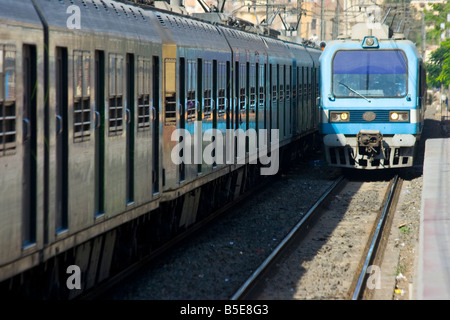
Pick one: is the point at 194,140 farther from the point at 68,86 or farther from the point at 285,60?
the point at 285,60

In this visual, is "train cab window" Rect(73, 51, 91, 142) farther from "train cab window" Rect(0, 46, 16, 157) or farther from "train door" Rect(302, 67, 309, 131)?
"train door" Rect(302, 67, 309, 131)

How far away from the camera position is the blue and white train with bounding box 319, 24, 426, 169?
18.2 metres

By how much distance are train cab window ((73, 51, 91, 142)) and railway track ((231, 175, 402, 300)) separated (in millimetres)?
2449

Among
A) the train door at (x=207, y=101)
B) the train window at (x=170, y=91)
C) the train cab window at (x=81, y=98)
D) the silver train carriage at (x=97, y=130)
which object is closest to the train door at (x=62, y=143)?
the silver train carriage at (x=97, y=130)

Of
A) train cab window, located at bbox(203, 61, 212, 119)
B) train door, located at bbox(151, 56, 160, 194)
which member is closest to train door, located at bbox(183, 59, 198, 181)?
train cab window, located at bbox(203, 61, 212, 119)

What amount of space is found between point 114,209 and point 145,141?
3.89 ft

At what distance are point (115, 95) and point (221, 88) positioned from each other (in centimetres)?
532

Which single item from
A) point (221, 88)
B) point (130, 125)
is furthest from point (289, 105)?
point (130, 125)

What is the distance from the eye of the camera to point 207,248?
37.1 feet

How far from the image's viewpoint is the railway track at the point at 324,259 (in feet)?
30.1

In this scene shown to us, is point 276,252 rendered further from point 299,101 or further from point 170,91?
point 299,101

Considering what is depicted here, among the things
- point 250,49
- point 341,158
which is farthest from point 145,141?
point 341,158

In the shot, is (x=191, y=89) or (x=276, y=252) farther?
(x=191, y=89)

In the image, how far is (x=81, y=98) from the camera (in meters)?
7.07
